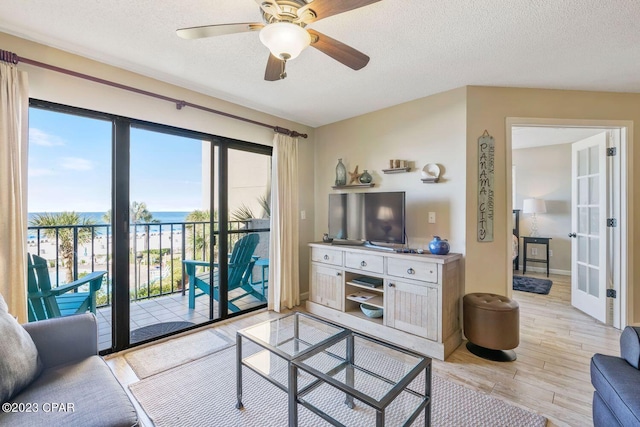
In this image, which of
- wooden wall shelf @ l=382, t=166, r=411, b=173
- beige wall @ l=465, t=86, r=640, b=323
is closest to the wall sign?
beige wall @ l=465, t=86, r=640, b=323

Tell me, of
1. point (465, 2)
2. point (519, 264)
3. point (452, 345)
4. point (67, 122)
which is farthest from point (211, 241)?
point (519, 264)

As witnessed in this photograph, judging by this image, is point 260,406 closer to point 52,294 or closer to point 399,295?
point 399,295

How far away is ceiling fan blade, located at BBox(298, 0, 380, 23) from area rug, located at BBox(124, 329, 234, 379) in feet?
8.71

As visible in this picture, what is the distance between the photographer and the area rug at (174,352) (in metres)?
2.26

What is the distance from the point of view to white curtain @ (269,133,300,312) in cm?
348

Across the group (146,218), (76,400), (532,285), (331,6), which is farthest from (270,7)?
(532,285)

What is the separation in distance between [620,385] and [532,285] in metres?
3.94

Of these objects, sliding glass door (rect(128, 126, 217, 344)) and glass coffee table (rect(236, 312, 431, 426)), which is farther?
sliding glass door (rect(128, 126, 217, 344))

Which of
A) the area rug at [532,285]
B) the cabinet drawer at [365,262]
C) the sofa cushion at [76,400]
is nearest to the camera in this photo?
the sofa cushion at [76,400]

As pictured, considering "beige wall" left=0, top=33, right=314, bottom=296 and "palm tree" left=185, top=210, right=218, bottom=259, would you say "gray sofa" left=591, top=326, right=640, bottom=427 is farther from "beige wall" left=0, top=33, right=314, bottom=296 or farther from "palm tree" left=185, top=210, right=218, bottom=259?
"palm tree" left=185, top=210, right=218, bottom=259

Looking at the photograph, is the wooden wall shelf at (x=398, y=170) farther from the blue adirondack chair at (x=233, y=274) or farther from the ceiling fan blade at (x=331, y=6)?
the ceiling fan blade at (x=331, y=6)

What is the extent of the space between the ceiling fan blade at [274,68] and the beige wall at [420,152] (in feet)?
5.90

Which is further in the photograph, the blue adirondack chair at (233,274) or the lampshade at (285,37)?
the blue adirondack chair at (233,274)

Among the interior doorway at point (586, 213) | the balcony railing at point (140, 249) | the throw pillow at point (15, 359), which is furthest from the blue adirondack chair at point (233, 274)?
the interior doorway at point (586, 213)
